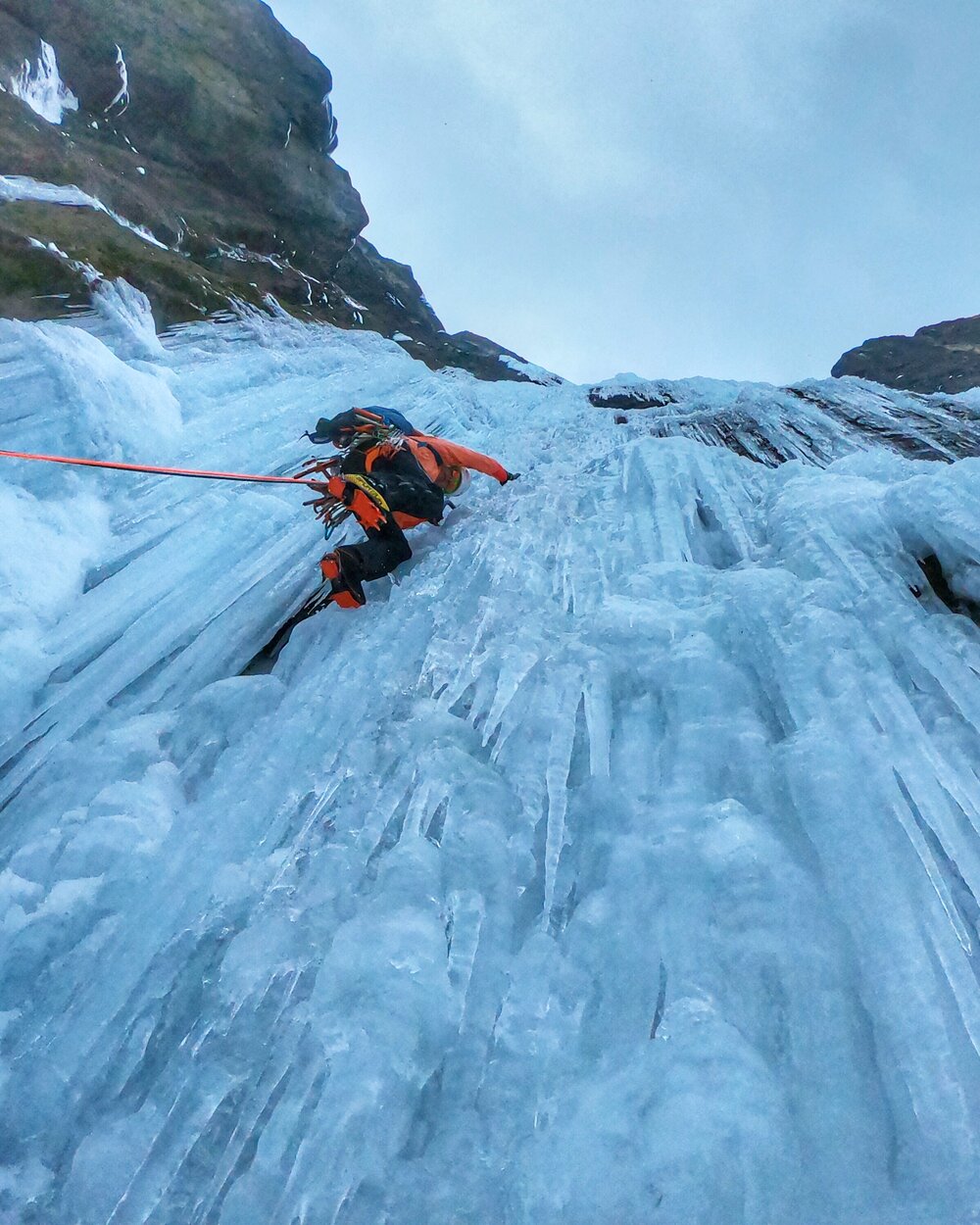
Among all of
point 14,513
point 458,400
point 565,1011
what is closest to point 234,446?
point 14,513

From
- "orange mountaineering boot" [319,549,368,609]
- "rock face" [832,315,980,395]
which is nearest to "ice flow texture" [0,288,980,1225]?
"orange mountaineering boot" [319,549,368,609]

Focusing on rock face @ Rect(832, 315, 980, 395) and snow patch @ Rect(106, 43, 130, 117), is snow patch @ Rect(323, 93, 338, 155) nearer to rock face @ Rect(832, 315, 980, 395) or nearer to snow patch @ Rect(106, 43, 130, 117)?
snow patch @ Rect(106, 43, 130, 117)

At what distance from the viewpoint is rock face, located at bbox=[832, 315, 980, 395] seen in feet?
36.4

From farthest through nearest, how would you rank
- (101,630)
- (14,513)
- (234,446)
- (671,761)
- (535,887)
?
(234,446), (14,513), (101,630), (671,761), (535,887)

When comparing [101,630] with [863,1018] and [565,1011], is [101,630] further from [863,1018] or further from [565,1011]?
[863,1018]

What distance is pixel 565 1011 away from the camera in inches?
85.6

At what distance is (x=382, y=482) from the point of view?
443 centimetres

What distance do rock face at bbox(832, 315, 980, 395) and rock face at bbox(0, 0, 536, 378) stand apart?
19.8 feet

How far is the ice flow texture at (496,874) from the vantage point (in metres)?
1.87

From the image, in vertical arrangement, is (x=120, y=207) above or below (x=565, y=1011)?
above

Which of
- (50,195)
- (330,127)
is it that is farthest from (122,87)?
(330,127)

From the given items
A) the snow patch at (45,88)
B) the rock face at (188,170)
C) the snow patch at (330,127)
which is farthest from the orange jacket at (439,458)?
the snow patch at (330,127)

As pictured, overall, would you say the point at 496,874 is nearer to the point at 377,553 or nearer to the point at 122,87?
the point at 377,553

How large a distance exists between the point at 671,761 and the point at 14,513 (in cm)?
349
